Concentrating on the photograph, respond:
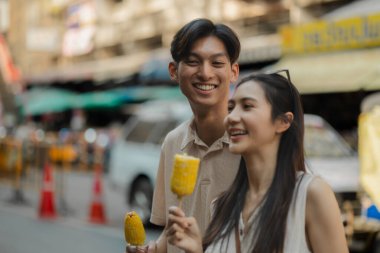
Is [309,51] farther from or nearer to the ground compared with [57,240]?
farther from the ground

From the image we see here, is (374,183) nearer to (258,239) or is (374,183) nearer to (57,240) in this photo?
(57,240)

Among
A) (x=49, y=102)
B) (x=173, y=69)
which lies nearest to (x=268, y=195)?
(x=173, y=69)

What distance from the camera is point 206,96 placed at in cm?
271

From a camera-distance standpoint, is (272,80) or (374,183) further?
(374,183)

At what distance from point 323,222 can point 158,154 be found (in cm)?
971

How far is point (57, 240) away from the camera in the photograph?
1056cm

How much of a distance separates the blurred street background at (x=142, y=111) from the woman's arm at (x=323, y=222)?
13.1 ft

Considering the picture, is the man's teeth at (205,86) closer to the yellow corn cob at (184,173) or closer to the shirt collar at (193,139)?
the shirt collar at (193,139)

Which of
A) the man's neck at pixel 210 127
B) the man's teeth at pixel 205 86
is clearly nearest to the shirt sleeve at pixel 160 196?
the man's neck at pixel 210 127

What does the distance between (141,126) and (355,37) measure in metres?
5.90

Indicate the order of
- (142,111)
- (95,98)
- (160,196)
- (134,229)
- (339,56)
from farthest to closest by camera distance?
(95,98), (339,56), (142,111), (160,196), (134,229)

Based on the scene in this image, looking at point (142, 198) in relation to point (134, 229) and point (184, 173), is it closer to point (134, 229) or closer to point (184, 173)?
point (134, 229)

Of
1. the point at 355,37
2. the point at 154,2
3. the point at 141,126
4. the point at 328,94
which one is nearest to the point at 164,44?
the point at 154,2

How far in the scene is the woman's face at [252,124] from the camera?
228cm
